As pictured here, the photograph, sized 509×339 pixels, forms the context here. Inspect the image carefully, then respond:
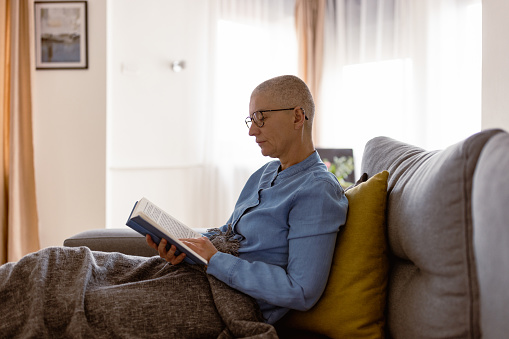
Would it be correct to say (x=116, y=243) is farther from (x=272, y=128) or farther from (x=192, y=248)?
(x=272, y=128)

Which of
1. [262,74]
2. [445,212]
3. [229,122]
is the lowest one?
[445,212]

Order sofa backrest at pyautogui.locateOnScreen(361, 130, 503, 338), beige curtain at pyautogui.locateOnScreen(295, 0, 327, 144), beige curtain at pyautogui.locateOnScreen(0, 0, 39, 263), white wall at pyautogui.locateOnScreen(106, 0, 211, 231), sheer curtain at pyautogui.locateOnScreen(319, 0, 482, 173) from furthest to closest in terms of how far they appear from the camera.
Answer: beige curtain at pyautogui.locateOnScreen(295, 0, 327, 144), white wall at pyautogui.locateOnScreen(106, 0, 211, 231), beige curtain at pyautogui.locateOnScreen(0, 0, 39, 263), sheer curtain at pyautogui.locateOnScreen(319, 0, 482, 173), sofa backrest at pyautogui.locateOnScreen(361, 130, 503, 338)

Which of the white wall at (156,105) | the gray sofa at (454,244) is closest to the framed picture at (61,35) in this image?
the white wall at (156,105)

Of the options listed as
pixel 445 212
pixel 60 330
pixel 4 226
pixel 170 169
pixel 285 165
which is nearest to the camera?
pixel 445 212

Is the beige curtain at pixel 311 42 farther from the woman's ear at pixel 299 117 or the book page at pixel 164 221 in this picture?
the book page at pixel 164 221

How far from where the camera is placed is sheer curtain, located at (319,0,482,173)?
10.4 feet

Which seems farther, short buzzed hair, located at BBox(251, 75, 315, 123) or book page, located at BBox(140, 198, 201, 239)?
short buzzed hair, located at BBox(251, 75, 315, 123)

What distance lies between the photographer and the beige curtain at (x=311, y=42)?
394cm

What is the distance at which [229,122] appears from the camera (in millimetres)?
3990

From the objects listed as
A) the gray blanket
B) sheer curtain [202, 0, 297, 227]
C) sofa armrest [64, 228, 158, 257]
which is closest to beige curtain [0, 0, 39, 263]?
sheer curtain [202, 0, 297, 227]

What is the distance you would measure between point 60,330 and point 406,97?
3079 mm

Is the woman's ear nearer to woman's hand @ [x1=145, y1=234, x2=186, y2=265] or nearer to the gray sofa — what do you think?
the gray sofa

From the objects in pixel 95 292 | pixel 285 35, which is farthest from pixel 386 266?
pixel 285 35

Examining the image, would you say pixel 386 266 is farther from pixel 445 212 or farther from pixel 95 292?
pixel 95 292
